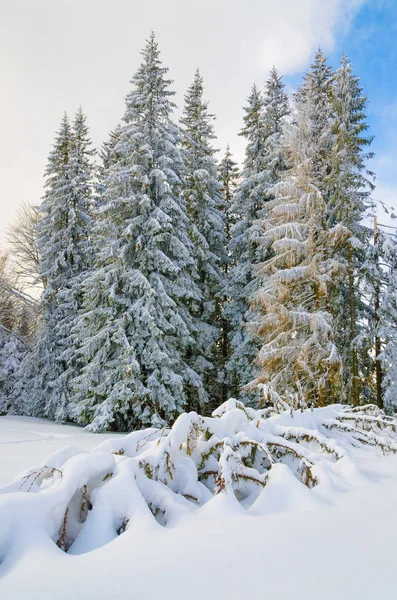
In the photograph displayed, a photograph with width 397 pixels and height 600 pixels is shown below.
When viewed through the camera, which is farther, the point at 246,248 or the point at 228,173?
the point at 228,173

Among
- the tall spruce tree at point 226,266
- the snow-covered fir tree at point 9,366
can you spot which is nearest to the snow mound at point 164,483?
the tall spruce tree at point 226,266

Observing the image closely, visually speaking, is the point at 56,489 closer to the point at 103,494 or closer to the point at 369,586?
the point at 103,494

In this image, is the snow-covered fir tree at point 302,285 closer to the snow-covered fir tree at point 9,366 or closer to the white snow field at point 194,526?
the white snow field at point 194,526

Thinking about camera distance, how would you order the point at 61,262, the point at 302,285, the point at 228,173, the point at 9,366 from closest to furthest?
the point at 302,285
the point at 61,262
the point at 9,366
the point at 228,173

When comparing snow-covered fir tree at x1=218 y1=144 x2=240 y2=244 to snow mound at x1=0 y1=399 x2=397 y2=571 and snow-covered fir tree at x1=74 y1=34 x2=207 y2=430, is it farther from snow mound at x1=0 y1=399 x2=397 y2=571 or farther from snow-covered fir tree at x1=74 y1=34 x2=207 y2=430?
snow mound at x1=0 y1=399 x2=397 y2=571

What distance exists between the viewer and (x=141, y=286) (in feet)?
38.4

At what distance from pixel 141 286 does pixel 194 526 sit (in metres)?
10.1

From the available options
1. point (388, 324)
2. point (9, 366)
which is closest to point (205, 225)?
point (388, 324)

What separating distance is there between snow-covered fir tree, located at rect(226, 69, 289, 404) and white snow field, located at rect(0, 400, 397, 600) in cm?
1200

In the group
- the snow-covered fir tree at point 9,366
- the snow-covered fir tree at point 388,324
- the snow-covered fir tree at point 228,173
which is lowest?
the snow-covered fir tree at point 9,366

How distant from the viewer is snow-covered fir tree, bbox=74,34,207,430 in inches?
436

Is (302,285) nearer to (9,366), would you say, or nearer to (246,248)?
(246,248)

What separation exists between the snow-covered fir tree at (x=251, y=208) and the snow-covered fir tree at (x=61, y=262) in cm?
696

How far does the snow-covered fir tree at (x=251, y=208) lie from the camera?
1529 cm
